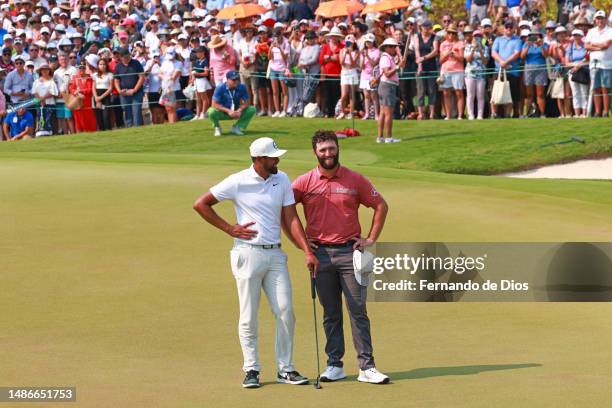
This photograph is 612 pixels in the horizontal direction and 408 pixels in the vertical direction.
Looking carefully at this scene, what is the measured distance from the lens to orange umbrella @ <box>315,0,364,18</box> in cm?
3034

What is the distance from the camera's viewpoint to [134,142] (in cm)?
3047

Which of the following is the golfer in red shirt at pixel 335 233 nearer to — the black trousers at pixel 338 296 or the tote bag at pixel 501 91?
the black trousers at pixel 338 296

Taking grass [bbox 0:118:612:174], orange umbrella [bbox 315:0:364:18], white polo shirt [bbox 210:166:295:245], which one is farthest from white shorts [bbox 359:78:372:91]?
white polo shirt [bbox 210:166:295:245]

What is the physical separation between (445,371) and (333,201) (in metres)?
1.55

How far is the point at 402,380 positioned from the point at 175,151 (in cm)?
1951

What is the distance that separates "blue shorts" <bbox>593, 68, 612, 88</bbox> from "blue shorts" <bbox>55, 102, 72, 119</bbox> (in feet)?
43.7

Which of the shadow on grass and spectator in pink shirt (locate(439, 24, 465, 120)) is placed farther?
spectator in pink shirt (locate(439, 24, 465, 120))

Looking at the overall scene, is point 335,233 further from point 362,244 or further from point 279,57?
point 279,57

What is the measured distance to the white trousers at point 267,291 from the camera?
9.74 metres

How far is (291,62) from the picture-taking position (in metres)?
30.8

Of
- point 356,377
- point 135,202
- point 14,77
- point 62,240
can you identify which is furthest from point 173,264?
point 14,77

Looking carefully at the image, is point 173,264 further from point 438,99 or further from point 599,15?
point 438,99

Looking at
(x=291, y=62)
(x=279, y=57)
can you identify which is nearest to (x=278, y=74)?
(x=291, y=62)

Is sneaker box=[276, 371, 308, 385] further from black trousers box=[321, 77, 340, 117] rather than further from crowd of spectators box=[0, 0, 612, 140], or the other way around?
black trousers box=[321, 77, 340, 117]
